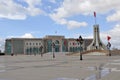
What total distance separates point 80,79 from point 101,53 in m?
99.0

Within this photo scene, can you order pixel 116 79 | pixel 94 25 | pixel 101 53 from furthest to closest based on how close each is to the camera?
pixel 94 25, pixel 101 53, pixel 116 79

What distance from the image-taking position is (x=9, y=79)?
15.9 meters

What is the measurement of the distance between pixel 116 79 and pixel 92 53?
103090mm

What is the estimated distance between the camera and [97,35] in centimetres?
15050

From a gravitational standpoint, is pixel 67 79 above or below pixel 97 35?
below

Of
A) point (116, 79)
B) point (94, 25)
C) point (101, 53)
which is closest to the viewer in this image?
point (116, 79)

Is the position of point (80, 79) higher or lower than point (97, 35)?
lower

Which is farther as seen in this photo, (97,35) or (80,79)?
(97,35)

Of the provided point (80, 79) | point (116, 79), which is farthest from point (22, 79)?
point (116, 79)

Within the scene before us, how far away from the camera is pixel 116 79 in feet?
51.1

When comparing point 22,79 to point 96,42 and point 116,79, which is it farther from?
point 96,42

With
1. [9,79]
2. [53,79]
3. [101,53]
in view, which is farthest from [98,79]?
[101,53]

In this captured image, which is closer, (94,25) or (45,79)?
(45,79)

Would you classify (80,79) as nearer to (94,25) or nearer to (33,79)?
(33,79)
